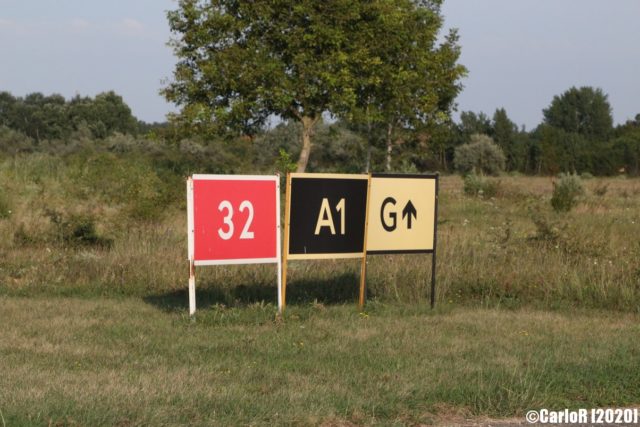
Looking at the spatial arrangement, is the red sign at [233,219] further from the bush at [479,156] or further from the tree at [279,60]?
the bush at [479,156]

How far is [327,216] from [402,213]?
38.6 inches

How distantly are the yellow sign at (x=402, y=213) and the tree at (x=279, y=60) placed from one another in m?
20.3

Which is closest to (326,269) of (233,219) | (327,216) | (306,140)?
(327,216)

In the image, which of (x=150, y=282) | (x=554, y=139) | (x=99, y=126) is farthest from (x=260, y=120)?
(x=554, y=139)

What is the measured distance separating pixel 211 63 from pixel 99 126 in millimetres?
39735

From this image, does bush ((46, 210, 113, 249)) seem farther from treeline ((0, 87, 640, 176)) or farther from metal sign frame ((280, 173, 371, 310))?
treeline ((0, 87, 640, 176))

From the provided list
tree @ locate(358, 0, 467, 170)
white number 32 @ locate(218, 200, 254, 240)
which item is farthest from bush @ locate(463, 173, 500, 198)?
white number 32 @ locate(218, 200, 254, 240)

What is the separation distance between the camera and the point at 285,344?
8.05 m

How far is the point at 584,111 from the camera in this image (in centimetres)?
9725

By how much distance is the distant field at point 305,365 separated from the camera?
19.3ft

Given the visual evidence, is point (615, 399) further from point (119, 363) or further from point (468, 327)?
point (119, 363)

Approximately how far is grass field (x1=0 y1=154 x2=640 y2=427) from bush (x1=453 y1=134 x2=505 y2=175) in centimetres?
5071

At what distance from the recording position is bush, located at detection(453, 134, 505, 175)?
221 ft

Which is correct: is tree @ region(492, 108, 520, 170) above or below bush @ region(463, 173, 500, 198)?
above
